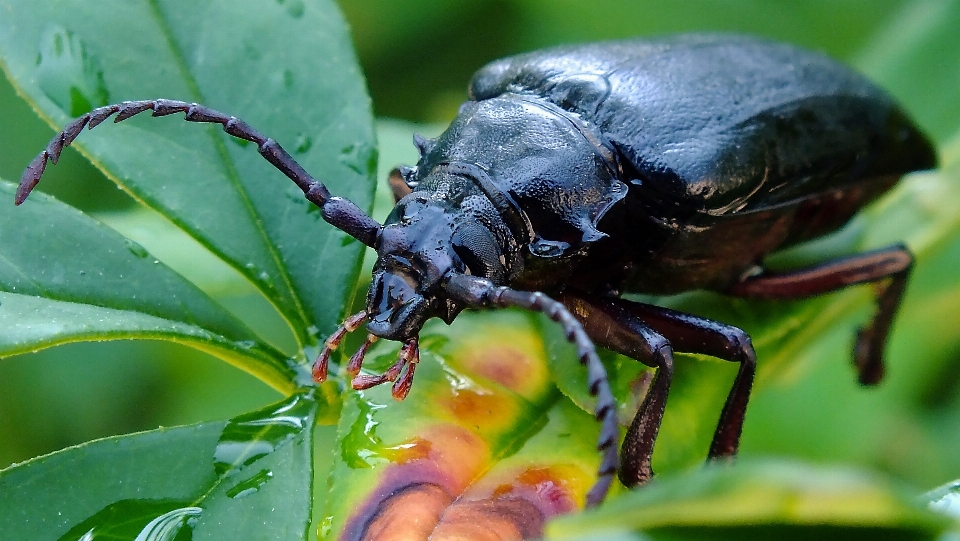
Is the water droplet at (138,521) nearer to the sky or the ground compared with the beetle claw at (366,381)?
nearer to the ground

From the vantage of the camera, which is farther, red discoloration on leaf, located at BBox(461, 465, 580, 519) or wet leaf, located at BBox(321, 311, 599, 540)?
red discoloration on leaf, located at BBox(461, 465, 580, 519)

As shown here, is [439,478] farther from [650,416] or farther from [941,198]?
[941,198]

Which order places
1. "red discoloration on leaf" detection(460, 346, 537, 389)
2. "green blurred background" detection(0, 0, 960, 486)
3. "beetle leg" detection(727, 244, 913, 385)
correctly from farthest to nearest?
1. "green blurred background" detection(0, 0, 960, 486)
2. "beetle leg" detection(727, 244, 913, 385)
3. "red discoloration on leaf" detection(460, 346, 537, 389)

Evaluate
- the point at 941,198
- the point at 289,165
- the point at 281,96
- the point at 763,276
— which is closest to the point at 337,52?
the point at 281,96

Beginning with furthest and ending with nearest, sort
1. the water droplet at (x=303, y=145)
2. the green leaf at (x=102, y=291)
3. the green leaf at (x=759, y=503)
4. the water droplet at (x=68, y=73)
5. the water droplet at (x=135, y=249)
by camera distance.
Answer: the water droplet at (x=303, y=145)
the water droplet at (x=68, y=73)
the water droplet at (x=135, y=249)
the green leaf at (x=102, y=291)
the green leaf at (x=759, y=503)

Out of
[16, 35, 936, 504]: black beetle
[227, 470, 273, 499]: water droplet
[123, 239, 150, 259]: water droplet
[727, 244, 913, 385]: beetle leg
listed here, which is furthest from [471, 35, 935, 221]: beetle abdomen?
[227, 470, 273, 499]: water droplet

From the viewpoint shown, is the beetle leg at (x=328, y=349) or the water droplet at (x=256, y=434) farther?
the beetle leg at (x=328, y=349)

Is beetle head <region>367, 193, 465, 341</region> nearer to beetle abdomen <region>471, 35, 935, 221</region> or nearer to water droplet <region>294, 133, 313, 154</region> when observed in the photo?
water droplet <region>294, 133, 313, 154</region>

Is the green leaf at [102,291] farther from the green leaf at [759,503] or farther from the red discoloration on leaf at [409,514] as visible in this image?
the green leaf at [759,503]

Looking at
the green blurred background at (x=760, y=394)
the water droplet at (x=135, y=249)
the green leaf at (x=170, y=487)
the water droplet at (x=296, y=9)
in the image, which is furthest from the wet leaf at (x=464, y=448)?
the green blurred background at (x=760, y=394)
